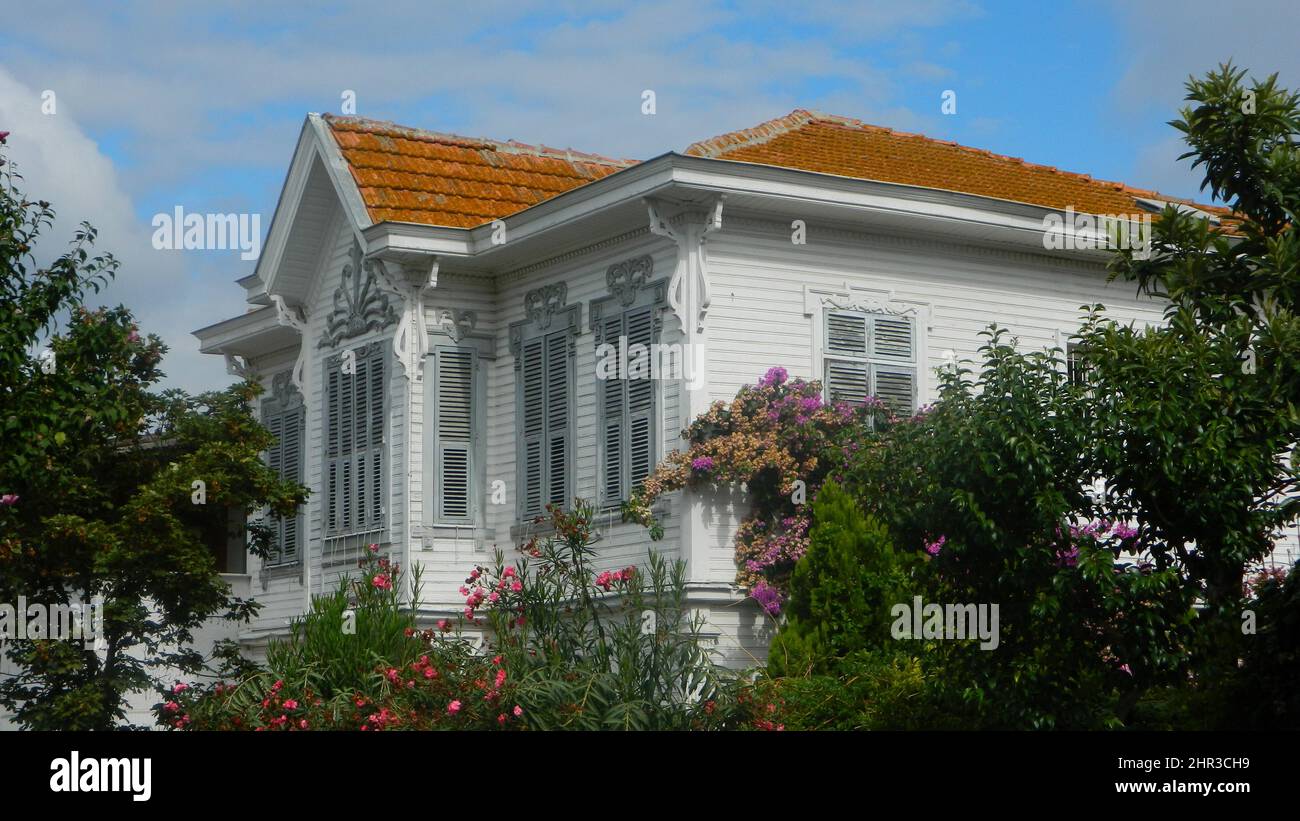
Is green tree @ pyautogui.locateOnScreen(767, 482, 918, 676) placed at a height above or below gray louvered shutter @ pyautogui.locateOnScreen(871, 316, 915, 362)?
below

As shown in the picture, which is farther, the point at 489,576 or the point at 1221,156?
the point at 489,576

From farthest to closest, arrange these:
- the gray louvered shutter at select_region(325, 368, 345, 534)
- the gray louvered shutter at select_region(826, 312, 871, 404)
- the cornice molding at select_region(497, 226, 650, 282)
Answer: the gray louvered shutter at select_region(325, 368, 345, 534) < the cornice molding at select_region(497, 226, 650, 282) < the gray louvered shutter at select_region(826, 312, 871, 404)

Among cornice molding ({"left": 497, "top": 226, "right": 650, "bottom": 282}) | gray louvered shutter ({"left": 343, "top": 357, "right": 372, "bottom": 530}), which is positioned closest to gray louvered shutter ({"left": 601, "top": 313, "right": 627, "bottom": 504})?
cornice molding ({"left": 497, "top": 226, "right": 650, "bottom": 282})

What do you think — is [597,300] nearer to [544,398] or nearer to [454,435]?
[544,398]

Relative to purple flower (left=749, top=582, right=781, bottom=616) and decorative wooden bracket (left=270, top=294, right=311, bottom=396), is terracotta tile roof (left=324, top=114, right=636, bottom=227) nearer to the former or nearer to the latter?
decorative wooden bracket (left=270, top=294, right=311, bottom=396)

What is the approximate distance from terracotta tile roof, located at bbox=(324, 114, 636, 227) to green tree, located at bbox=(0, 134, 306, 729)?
3043 mm

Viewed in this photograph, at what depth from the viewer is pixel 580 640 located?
14.8 meters

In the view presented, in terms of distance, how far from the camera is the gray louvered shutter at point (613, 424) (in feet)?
65.2

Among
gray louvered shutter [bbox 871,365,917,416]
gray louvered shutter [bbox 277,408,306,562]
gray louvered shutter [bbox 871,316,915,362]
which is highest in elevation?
gray louvered shutter [bbox 871,316,915,362]

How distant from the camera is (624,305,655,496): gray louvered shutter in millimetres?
19516

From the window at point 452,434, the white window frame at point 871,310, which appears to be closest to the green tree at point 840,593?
the white window frame at point 871,310
